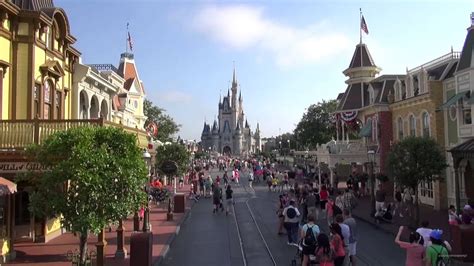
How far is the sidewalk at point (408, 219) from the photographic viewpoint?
19.3 meters

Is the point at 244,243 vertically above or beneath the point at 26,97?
beneath

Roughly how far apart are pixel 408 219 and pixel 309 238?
13120 mm

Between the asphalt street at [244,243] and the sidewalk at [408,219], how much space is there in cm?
41

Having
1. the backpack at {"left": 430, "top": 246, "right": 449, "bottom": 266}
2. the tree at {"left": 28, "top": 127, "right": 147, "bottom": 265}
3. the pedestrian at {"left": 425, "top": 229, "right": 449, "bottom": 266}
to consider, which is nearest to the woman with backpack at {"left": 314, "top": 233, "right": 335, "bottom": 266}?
the pedestrian at {"left": 425, "top": 229, "right": 449, "bottom": 266}

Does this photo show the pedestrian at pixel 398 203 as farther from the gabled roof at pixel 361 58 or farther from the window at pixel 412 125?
the gabled roof at pixel 361 58

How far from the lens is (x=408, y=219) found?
21.9m

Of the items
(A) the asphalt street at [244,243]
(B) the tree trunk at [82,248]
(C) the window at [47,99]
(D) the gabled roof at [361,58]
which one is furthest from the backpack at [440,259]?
(D) the gabled roof at [361,58]

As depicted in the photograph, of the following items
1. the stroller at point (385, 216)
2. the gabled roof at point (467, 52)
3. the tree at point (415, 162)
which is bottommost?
the stroller at point (385, 216)

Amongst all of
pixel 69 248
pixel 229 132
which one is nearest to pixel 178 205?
pixel 69 248

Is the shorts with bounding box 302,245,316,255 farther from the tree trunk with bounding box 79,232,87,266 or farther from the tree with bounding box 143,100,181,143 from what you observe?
the tree with bounding box 143,100,181,143

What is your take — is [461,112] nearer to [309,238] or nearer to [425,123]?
[425,123]

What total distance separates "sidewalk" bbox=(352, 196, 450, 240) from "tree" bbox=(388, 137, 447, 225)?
1147 millimetres

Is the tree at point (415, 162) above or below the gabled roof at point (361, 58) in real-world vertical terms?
below

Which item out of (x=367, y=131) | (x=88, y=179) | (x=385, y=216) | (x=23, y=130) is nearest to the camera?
(x=88, y=179)
